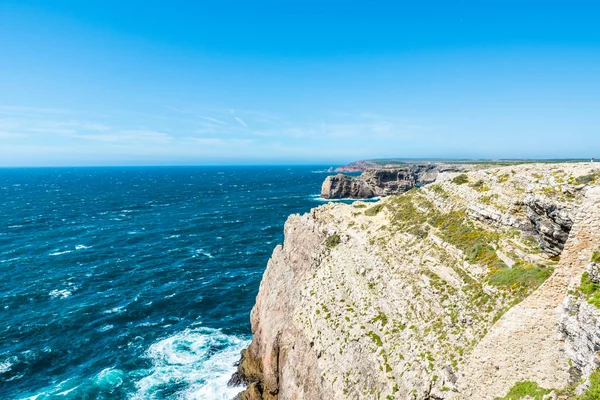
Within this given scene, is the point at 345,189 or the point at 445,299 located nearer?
the point at 445,299

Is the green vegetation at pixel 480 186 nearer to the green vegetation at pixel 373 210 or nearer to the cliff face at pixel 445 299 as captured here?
the cliff face at pixel 445 299

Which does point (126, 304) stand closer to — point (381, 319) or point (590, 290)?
point (381, 319)

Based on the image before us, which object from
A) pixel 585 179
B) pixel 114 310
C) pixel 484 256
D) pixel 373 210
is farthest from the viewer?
Result: pixel 114 310

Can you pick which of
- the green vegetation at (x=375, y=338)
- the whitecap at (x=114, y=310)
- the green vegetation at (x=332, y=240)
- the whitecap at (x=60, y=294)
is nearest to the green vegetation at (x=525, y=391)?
the green vegetation at (x=375, y=338)

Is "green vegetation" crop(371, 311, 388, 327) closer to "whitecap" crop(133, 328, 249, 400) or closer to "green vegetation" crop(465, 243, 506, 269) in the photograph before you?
"green vegetation" crop(465, 243, 506, 269)

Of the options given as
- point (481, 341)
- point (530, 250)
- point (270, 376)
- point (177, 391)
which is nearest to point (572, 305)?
point (481, 341)

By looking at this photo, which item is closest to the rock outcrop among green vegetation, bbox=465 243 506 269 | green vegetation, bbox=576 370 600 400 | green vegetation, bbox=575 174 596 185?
green vegetation, bbox=465 243 506 269

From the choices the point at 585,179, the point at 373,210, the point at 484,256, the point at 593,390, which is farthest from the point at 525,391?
the point at 373,210
